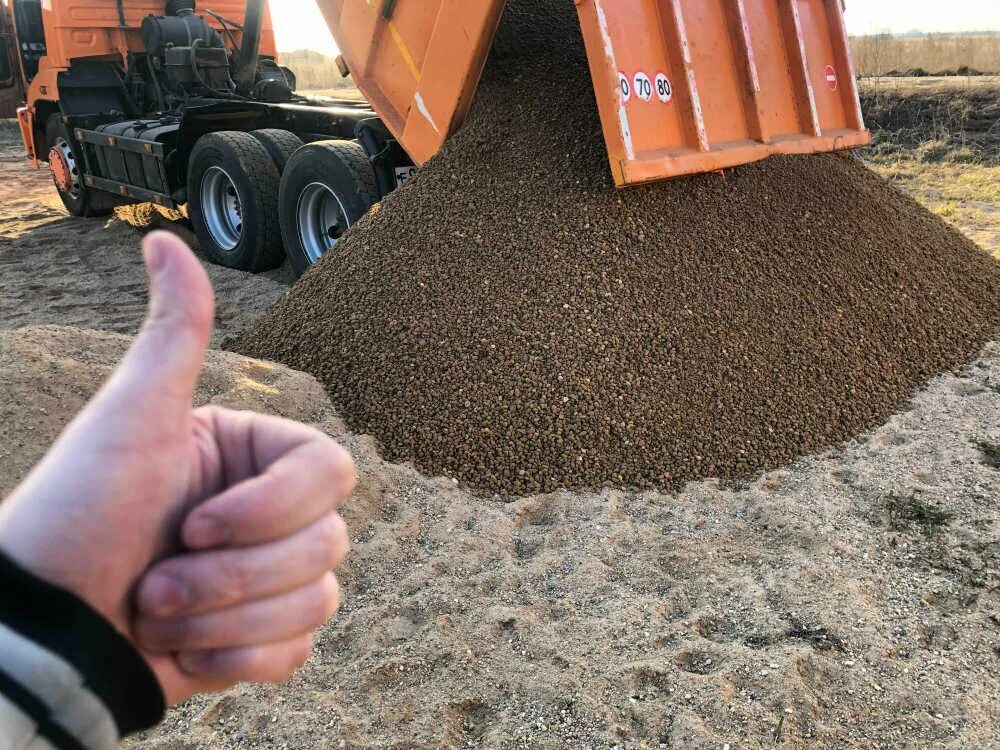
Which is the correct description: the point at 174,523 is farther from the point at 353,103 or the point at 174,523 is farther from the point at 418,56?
the point at 353,103

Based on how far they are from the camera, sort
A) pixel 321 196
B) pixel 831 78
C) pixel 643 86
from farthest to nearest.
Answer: pixel 321 196, pixel 831 78, pixel 643 86

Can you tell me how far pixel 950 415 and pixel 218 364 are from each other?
3326mm

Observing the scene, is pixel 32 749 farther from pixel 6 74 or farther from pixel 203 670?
pixel 6 74

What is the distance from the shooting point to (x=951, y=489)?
11.0 ft

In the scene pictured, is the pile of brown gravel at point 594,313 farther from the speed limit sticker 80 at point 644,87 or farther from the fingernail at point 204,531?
the fingernail at point 204,531

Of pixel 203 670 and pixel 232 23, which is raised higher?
pixel 232 23

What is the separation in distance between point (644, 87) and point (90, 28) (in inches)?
275

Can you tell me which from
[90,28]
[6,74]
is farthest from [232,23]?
[6,74]

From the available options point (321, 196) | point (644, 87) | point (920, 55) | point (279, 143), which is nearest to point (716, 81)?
point (644, 87)

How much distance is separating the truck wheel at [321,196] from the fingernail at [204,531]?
4728mm

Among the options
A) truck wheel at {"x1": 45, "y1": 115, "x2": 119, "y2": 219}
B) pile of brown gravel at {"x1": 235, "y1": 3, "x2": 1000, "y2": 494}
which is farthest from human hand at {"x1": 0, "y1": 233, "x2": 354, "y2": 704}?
truck wheel at {"x1": 45, "y1": 115, "x2": 119, "y2": 219}

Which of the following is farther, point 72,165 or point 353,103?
point 72,165

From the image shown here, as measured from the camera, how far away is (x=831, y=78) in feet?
17.3

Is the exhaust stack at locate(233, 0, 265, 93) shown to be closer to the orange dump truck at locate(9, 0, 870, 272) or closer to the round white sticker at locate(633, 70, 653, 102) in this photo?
the orange dump truck at locate(9, 0, 870, 272)
